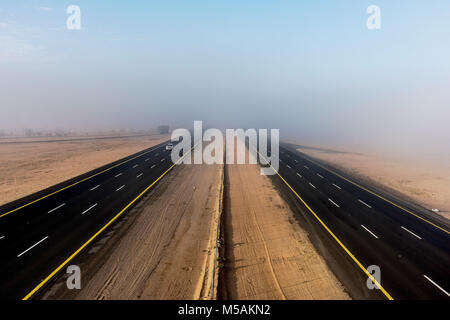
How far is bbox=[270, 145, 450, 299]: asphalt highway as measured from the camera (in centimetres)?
A: 1080

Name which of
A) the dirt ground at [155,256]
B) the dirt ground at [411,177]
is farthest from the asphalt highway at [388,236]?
the dirt ground at [155,256]

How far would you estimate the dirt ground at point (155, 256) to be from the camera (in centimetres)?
952

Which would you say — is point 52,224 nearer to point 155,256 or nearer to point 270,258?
point 155,256

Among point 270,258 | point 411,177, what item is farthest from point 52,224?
point 411,177

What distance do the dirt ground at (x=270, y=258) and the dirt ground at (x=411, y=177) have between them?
53.7ft

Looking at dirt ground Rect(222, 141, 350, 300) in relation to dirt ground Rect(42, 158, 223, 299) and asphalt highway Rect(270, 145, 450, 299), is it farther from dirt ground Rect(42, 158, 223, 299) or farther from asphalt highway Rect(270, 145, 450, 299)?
asphalt highway Rect(270, 145, 450, 299)

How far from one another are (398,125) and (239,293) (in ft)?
492

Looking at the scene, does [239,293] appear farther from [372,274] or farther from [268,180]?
[268,180]

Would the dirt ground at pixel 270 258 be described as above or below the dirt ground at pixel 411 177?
below

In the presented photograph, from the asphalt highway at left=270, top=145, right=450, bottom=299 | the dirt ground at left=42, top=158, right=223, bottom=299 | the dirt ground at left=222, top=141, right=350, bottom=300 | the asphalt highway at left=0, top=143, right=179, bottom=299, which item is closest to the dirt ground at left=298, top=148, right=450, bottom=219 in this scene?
the asphalt highway at left=270, top=145, right=450, bottom=299

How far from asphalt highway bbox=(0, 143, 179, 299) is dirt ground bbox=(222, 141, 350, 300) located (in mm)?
9046

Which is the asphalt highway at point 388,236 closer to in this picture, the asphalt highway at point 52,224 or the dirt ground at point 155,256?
the dirt ground at point 155,256
